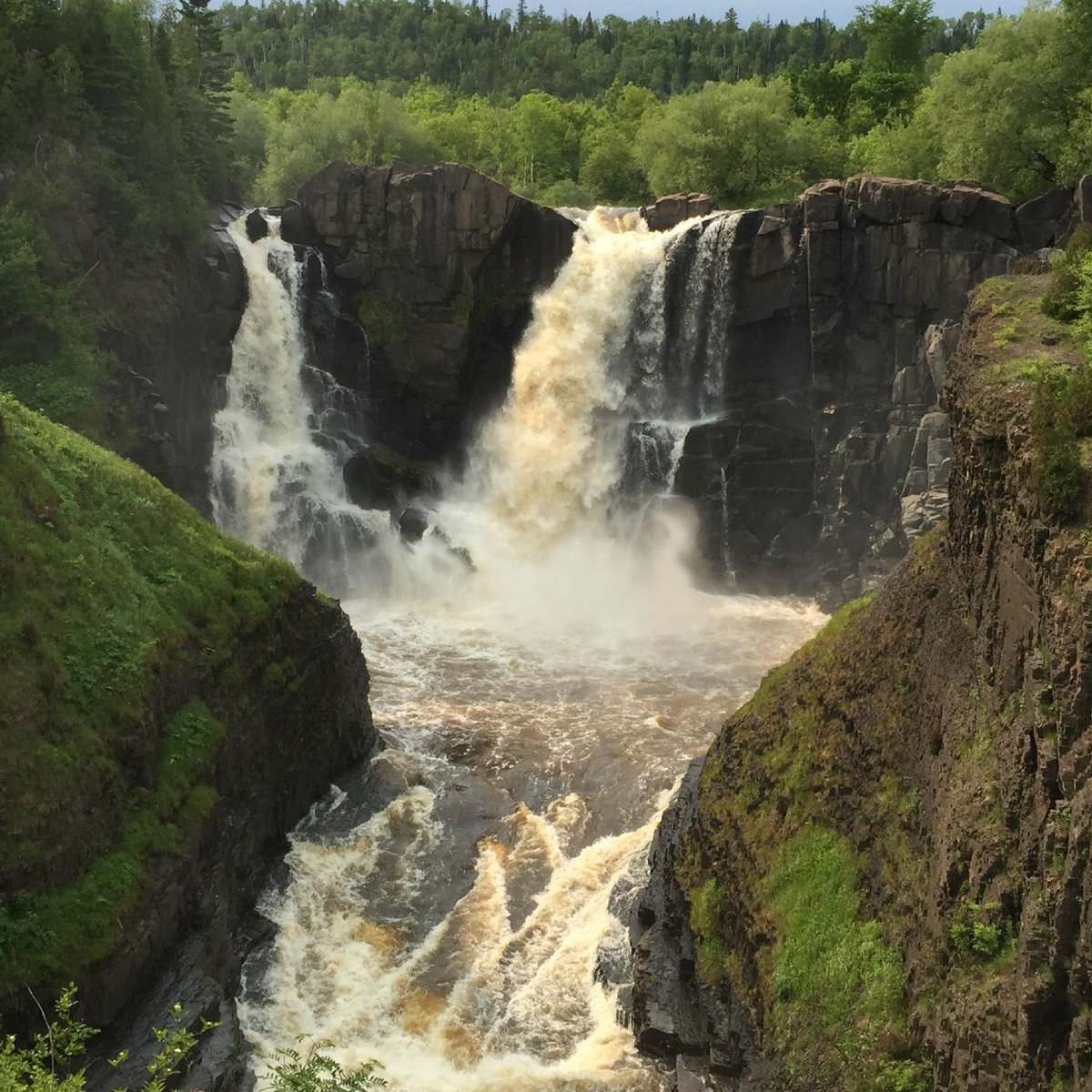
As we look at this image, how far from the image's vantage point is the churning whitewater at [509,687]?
18391 millimetres

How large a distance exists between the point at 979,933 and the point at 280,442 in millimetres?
34902

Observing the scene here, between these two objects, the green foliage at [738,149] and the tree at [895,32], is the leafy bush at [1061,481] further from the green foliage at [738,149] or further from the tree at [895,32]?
the tree at [895,32]

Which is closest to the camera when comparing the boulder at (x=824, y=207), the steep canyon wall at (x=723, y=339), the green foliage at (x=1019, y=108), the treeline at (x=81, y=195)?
the treeline at (x=81, y=195)

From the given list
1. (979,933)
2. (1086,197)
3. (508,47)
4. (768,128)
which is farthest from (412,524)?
(508,47)

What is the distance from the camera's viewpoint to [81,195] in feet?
122

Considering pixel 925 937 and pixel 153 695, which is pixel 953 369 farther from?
pixel 153 695

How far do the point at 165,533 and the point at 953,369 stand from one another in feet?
51.9

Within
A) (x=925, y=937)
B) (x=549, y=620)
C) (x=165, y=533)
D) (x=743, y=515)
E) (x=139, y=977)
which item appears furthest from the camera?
(x=743, y=515)

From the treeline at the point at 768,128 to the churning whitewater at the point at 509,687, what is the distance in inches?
571

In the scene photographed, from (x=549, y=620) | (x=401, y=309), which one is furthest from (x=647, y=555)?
(x=401, y=309)

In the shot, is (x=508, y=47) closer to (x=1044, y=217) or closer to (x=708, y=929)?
(x=1044, y=217)

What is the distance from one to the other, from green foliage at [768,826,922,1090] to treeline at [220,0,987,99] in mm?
108308

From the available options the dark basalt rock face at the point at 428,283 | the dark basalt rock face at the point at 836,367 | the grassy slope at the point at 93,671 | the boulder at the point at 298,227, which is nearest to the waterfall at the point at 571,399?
the dark basalt rock face at the point at 428,283

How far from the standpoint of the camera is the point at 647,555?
140 feet
